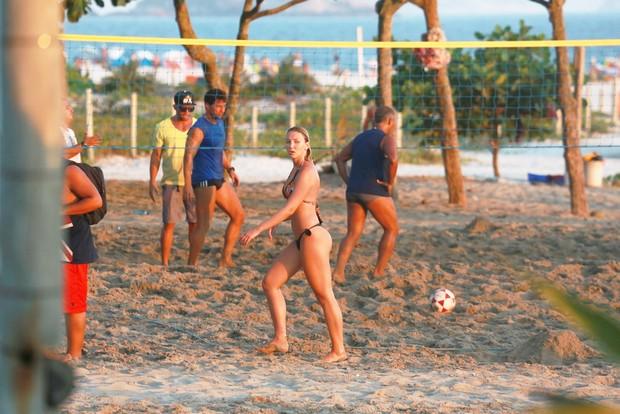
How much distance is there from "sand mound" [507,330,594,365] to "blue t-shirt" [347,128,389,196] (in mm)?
2261

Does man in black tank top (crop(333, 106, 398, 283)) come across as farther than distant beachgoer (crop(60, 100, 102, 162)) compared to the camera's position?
Yes

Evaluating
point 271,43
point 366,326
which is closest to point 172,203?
point 271,43

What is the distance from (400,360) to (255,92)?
88.7 feet

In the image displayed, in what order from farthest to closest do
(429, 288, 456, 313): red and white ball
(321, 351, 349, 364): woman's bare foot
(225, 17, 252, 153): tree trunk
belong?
1. (225, 17, 252, 153): tree trunk
2. (429, 288, 456, 313): red and white ball
3. (321, 351, 349, 364): woman's bare foot

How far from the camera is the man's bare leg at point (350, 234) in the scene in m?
8.87

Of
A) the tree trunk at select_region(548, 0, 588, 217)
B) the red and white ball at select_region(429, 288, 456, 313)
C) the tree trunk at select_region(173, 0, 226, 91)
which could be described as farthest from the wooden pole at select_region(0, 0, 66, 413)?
the tree trunk at select_region(173, 0, 226, 91)

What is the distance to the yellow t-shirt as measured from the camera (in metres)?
9.20

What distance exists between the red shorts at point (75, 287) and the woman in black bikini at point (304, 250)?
2.78ft

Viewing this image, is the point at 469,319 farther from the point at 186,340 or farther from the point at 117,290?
the point at 117,290

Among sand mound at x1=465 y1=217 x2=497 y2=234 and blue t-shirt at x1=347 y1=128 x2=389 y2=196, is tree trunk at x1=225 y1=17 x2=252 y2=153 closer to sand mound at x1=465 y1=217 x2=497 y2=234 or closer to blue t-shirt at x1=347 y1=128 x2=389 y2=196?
sand mound at x1=465 y1=217 x2=497 y2=234

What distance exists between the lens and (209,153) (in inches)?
352

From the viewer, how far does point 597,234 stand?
11.2 m

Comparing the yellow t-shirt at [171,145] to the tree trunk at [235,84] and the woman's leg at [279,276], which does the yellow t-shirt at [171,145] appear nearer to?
the woman's leg at [279,276]

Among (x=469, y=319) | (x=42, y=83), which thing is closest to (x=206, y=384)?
(x=469, y=319)
